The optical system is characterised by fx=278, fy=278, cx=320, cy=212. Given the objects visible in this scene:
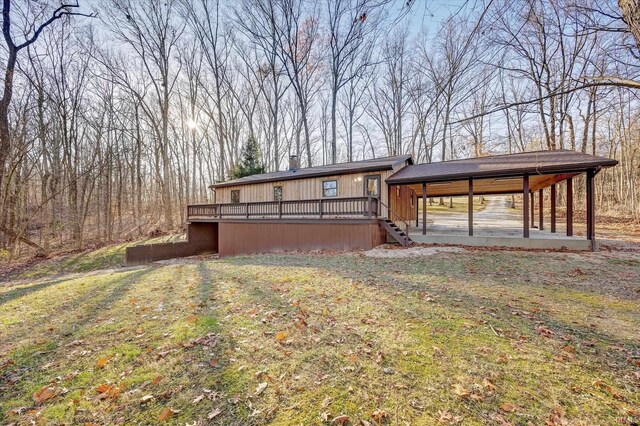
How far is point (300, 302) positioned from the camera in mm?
4734

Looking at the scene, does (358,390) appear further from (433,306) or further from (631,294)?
(631,294)

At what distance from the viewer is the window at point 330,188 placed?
46.1 feet

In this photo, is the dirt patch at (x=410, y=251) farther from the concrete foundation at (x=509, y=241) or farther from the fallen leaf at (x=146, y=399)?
the fallen leaf at (x=146, y=399)

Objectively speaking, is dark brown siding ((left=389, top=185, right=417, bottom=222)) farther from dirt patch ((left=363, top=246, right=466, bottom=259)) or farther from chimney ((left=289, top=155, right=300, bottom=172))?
chimney ((left=289, top=155, right=300, bottom=172))

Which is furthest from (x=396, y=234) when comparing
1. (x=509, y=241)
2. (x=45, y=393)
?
(x=45, y=393)

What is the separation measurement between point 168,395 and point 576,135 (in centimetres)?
3296

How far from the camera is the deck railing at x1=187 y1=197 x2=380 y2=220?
445 inches

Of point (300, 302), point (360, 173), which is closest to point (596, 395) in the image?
point (300, 302)

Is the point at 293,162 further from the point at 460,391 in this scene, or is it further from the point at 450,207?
the point at 450,207

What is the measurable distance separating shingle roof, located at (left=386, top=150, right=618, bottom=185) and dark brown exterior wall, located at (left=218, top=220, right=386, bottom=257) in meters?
2.93

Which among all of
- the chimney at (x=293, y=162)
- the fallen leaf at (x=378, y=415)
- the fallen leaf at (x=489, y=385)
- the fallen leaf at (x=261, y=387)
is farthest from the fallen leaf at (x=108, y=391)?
the chimney at (x=293, y=162)

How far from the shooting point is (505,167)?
10.4m

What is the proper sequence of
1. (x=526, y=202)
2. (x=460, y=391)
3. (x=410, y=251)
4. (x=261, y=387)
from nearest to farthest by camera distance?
(x=460, y=391) → (x=261, y=387) → (x=410, y=251) → (x=526, y=202)

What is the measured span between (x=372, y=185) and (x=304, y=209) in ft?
Answer: 11.1
